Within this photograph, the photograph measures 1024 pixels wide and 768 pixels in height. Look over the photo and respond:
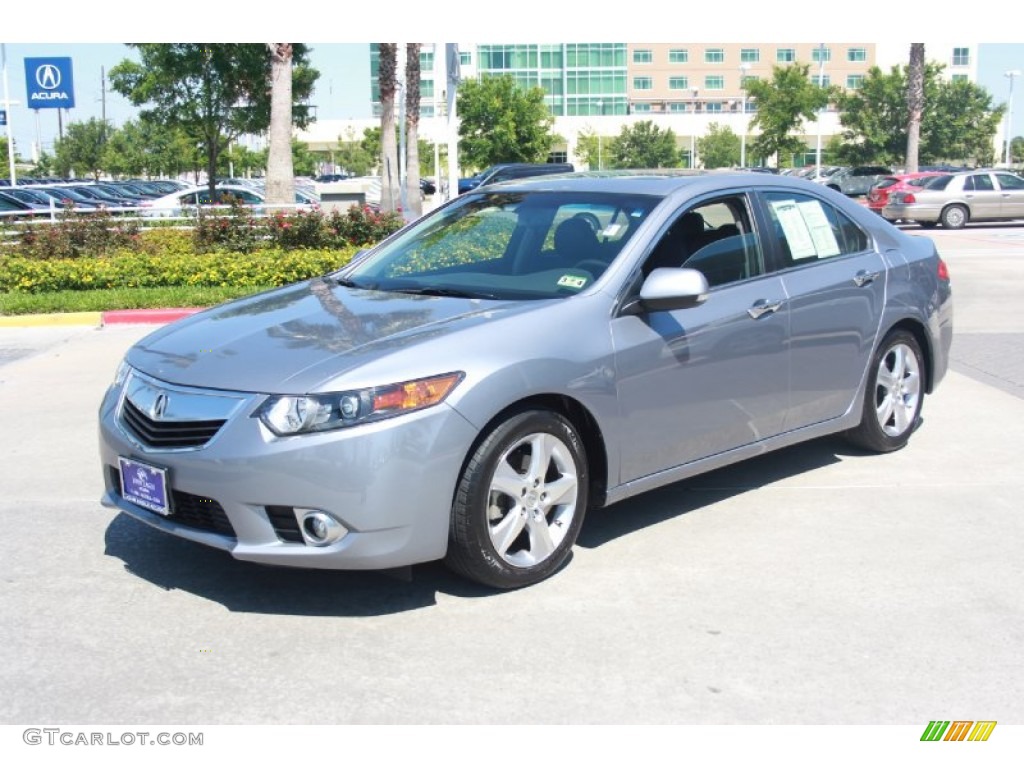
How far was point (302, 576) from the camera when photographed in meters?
4.88

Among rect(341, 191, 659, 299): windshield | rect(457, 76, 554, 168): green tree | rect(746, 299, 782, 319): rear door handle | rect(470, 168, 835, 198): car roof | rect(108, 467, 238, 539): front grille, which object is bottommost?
rect(108, 467, 238, 539): front grille

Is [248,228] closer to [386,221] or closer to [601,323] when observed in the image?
[386,221]

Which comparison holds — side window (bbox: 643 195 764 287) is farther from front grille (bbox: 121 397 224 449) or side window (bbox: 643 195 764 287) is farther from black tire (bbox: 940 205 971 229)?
black tire (bbox: 940 205 971 229)

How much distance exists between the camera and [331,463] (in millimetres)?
4105

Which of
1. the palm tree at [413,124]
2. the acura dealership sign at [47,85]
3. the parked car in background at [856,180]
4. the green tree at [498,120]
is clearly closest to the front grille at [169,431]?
the palm tree at [413,124]

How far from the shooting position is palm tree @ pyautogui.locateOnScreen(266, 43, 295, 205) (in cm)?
1992

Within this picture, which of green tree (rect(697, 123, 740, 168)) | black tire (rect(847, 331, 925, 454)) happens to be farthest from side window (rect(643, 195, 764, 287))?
green tree (rect(697, 123, 740, 168))

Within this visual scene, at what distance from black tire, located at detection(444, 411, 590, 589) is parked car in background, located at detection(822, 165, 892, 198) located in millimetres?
40391

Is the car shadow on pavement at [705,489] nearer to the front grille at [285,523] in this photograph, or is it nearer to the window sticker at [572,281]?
the window sticker at [572,281]

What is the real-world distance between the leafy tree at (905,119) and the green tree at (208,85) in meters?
34.4

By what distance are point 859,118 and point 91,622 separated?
58.0m

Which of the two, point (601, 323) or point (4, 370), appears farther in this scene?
point (4, 370)

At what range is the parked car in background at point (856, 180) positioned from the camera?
1729 inches
